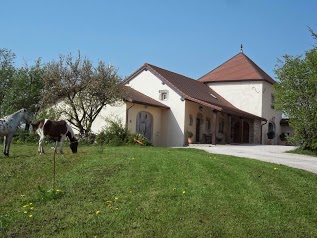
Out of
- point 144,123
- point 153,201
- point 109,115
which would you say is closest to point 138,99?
Answer: point 144,123

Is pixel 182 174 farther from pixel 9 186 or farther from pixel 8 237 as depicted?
pixel 8 237

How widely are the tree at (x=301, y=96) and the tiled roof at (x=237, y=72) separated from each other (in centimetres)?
1310

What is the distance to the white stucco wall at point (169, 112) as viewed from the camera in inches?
1159

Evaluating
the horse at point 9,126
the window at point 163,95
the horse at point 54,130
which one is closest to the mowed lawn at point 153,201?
the horse at point 9,126

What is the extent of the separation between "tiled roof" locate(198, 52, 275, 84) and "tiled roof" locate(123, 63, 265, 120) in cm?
250

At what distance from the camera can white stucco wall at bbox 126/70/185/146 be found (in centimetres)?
2944

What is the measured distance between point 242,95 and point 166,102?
11145mm

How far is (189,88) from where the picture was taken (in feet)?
109

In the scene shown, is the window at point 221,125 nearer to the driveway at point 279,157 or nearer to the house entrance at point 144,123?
the house entrance at point 144,123

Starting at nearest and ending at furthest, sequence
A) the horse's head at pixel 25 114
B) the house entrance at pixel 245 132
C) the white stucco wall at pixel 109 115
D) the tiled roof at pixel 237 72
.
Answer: the horse's head at pixel 25 114 → the white stucco wall at pixel 109 115 → the house entrance at pixel 245 132 → the tiled roof at pixel 237 72

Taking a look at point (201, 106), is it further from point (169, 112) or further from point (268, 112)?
point (268, 112)

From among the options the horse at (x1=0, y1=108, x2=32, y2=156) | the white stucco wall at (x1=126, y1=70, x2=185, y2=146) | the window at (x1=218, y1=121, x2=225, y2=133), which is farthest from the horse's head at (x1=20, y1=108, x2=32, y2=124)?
the window at (x1=218, y1=121, x2=225, y2=133)

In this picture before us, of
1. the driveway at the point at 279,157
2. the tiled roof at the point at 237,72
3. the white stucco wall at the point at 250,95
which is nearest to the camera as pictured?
the driveway at the point at 279,157

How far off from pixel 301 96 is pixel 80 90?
13.6m
